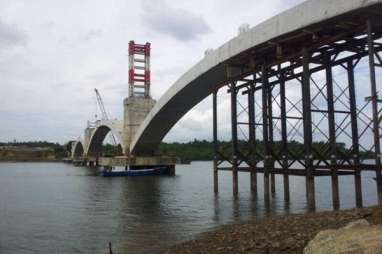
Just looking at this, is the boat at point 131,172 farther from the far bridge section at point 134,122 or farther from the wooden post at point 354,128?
the wooden post at point 354,128

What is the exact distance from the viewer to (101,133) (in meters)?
131

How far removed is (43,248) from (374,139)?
16060 mm

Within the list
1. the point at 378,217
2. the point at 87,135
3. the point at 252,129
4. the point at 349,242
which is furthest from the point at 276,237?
the point at 87,135

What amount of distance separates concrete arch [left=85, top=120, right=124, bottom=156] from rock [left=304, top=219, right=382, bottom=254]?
8254 cm

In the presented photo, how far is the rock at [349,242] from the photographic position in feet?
25.8

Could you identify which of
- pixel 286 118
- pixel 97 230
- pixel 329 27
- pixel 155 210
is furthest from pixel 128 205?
pixel 329 27

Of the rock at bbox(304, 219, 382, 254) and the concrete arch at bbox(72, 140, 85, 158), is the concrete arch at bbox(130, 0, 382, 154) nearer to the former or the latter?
the rock at bbox(304, 219, 382, 254)

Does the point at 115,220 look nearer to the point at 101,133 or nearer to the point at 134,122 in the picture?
the point at 134,122

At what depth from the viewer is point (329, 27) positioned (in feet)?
84.9

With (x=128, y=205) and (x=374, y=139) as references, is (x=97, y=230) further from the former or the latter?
(x=374, y=139)

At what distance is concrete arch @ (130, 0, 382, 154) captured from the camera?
24.6 m

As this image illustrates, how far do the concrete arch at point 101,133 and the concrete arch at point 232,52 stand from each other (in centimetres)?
2218

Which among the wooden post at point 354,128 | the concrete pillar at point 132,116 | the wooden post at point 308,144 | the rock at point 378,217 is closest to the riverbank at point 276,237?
the rock at point 378,217

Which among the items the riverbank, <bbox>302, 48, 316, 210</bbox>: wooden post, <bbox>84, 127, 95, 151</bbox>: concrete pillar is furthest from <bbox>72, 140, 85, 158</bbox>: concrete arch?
the riverbank
